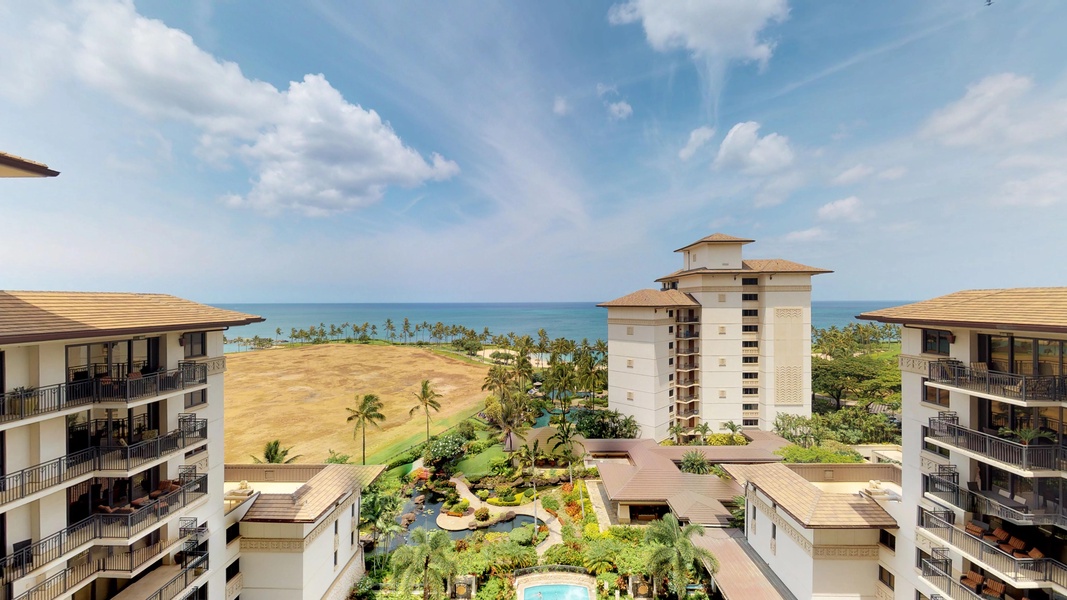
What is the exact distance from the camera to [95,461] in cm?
1230

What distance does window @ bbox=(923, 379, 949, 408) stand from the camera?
566 inches

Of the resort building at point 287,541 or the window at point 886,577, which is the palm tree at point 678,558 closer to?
the window at point 886,577

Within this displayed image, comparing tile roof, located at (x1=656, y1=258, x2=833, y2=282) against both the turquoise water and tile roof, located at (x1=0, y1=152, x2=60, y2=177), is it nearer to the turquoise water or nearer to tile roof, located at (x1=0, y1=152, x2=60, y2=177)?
the turquoise water

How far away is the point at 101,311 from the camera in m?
13.2

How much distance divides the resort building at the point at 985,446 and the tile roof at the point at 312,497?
24.2m

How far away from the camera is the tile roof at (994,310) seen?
37.2 ft

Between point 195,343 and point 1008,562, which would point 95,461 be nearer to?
point 195,343

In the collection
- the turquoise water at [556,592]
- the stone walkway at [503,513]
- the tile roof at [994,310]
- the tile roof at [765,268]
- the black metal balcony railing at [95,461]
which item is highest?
the tile roof at [765,268]

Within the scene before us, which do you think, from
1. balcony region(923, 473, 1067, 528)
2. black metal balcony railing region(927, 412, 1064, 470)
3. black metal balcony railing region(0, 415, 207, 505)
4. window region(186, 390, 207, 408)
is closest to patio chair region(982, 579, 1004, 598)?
balcony region(923, 473, 1067, 528)

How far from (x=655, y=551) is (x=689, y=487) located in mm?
9832

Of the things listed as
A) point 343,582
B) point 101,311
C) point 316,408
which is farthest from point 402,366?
point 101,311

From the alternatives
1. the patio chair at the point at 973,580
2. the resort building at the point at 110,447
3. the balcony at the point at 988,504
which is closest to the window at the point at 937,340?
the balcony at the point at 988,504

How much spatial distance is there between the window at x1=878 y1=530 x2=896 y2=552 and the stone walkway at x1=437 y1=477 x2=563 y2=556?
16.3 m

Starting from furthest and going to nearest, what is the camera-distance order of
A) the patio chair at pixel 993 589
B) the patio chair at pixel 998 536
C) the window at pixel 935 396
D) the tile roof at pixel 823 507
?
the tile roof at pixel 823 507
the window at pixel 935 396
the patio chair at pixel 993 589
the patio chair at pixel 998 536
